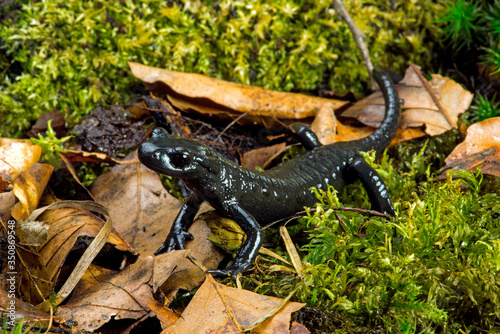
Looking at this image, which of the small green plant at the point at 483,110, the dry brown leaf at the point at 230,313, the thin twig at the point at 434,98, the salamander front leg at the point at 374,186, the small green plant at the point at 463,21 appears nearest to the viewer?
the dry brown leaf at the point at 230,313

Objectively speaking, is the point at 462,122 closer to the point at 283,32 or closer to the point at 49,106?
the point at 283,32

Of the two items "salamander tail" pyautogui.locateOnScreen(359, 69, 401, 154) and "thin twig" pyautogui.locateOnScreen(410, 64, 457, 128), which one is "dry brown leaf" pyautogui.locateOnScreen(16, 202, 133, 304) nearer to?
"salamander tail" pyautogui.locateOnScreen(359, 69, 401, 154)

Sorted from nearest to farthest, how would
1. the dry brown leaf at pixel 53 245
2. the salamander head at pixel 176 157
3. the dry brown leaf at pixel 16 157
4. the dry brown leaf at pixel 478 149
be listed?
the dry brown leaf at pixel 53 245, the salamander head at pixel 176 157, the dry brown leaf at pixel 16 157, the dry brown leaf at pixel 478 149

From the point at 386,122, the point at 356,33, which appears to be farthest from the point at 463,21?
the point at 386,122

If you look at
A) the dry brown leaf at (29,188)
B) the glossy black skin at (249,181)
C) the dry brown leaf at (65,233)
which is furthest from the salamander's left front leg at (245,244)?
the dry brown leaf at (29,188)

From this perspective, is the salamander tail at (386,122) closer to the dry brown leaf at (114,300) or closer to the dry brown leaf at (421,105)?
the dry brown leaf at (421,105)

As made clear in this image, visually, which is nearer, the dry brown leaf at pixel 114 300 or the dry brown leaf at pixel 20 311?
the dry brown leaf at pixel 20 311

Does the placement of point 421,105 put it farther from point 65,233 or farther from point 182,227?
point 65,233
